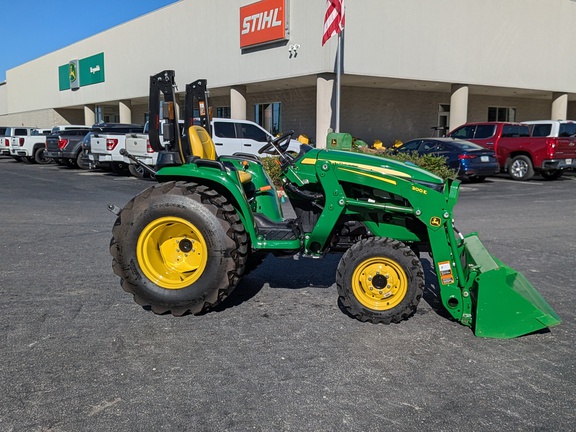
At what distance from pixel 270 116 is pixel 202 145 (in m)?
21.8

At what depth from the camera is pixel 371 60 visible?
19719 mm

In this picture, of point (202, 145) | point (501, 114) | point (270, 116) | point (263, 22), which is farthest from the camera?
point (501, 114)

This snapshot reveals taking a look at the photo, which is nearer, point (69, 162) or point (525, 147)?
point (525, 147)

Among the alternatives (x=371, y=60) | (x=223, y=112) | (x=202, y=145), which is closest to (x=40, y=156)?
(x=223, y=112)

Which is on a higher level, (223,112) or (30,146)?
(223,112)

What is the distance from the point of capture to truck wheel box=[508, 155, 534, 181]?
17844 mm

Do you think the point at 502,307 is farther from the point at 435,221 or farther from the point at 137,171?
the point at 137,171

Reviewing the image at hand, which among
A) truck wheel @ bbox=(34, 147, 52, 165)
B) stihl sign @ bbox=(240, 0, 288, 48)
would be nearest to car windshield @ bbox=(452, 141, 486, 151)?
stihl sign @ bbox=(240, 0, 288, 48)

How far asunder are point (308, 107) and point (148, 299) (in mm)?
20484

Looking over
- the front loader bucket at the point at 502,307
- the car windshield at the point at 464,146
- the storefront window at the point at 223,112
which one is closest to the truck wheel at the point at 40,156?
the storefront window at the point at 223,112

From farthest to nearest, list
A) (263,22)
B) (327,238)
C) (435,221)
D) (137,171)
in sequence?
(263,22)
(137,171)
(327,238)
(435,221)

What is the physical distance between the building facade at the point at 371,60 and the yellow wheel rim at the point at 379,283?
607 inches

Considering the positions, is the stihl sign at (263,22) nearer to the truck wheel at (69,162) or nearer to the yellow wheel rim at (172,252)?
the truck wheel at (69,162)

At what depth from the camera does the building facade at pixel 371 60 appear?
19656 millimetres
